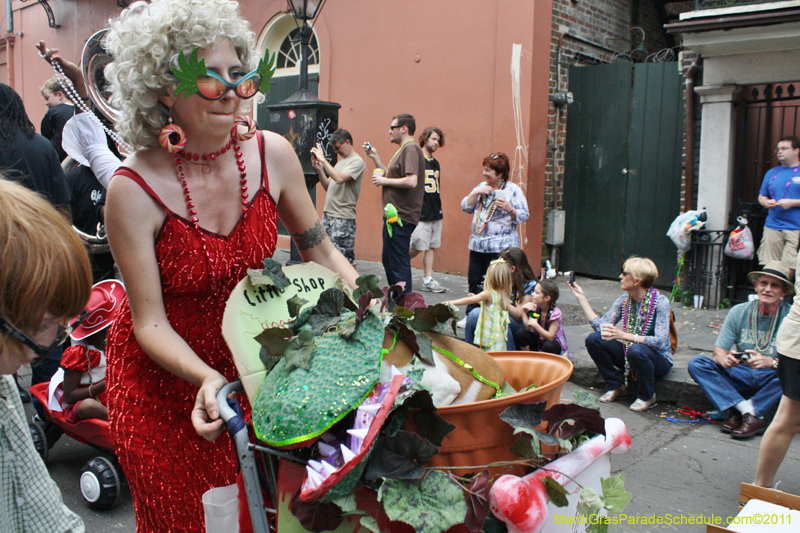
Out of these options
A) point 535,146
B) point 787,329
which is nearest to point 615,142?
point 535,146

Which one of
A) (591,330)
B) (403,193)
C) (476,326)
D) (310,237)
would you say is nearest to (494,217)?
(403,193)

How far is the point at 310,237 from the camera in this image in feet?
7.57

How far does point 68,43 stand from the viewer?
16109 millimetres

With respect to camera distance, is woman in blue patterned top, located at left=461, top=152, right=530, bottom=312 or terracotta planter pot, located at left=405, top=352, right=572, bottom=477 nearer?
terracotta planter pot, located at left=405, top=352, right=572, bottom=477

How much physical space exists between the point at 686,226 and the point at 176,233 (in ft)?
23.0

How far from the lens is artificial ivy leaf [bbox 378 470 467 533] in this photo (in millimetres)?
1263

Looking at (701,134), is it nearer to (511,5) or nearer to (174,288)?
(511,5)

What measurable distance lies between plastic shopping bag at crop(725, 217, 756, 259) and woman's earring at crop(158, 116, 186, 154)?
694 centimetres

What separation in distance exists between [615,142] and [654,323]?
4578mm

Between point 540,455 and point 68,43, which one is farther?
point 68,43

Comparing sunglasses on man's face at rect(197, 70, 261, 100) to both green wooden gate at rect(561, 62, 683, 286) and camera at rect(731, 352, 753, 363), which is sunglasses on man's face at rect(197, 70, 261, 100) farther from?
green wooden gate at rect(561, 62, 683, 286)

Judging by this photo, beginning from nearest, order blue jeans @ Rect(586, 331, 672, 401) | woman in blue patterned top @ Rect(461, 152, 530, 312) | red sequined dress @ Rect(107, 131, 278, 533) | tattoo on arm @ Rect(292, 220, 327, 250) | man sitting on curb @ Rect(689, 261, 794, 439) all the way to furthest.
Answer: red sequined dress @ Rect(107, 131, 278, 533) → tattoo on arm @ Rect(292, 220, 327, 250) → man sitting on curb @ Rect(689, 261, 794, 439) → blue jeans @ Rect(586, 331, 672, 401) → woman in blue patterned top @ Rect(461, 152, 530, 312)

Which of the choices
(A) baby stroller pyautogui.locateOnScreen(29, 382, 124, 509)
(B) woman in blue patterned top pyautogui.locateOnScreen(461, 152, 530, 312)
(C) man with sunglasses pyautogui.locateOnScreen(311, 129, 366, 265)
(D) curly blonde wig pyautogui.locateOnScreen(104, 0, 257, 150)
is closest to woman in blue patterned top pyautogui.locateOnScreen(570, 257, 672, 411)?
(B) woman in blue patterned top pyautogui.locateOnScreen(461, 152, 530, 312)

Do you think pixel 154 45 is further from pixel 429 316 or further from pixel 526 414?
pixel 526 414
